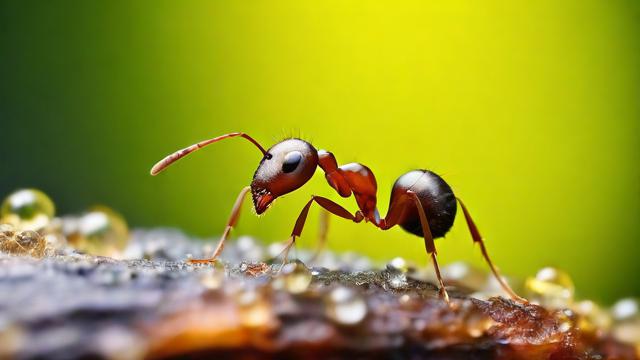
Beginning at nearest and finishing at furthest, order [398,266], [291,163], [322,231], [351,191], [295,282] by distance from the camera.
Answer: [295,282] → [398,266] → [291,163] → [351,191] → [322,231]

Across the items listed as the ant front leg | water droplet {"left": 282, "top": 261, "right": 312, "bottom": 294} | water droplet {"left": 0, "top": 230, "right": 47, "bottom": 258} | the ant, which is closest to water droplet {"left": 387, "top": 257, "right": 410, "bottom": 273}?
the ant

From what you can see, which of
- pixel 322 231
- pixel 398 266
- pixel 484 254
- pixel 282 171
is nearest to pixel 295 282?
pixel 398 266

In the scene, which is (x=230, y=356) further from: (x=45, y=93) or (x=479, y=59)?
(x=45, y=93)

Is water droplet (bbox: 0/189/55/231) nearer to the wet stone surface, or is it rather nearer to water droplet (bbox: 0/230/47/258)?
water droplet (bbox: 0/230/47/258)

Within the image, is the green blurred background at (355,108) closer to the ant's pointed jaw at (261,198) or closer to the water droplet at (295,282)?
the ant's pointed jaw at (261,198)

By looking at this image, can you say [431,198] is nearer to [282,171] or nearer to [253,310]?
[282,171]

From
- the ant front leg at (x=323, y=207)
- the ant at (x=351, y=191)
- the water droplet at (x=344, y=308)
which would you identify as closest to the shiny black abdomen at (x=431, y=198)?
the ant at (x=351, y=191)
